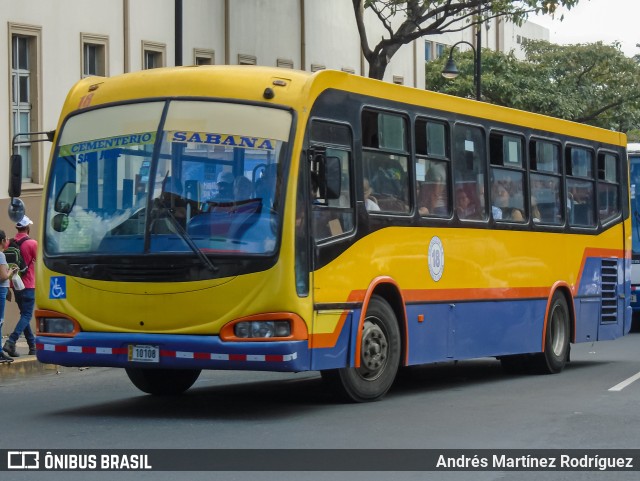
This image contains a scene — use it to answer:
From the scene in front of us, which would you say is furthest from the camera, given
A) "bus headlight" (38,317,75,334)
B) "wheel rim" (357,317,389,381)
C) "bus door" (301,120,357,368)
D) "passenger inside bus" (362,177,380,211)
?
"passenger inside bus" (362,177,380,211)

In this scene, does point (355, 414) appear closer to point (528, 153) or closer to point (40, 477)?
point (40, 477)

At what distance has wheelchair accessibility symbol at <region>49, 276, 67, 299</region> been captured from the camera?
42.3 ft

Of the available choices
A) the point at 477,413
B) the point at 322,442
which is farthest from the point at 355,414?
the point at 322,442

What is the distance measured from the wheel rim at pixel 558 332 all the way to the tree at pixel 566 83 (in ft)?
137

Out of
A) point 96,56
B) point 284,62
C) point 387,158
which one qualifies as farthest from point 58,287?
point 284,62

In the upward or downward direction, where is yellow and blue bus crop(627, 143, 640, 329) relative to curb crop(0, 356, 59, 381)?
upward

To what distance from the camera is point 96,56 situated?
2992 centimetres

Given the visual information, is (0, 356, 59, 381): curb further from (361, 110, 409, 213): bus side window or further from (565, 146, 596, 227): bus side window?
(565, 146, 596, 227): bus side window

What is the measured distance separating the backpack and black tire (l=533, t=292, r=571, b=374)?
22.1 feet

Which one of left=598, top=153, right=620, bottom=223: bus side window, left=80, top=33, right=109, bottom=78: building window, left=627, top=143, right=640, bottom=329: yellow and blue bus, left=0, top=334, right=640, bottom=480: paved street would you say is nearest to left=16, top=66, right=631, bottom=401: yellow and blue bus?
left=0, top=334, right=640, bottom=480: paved street

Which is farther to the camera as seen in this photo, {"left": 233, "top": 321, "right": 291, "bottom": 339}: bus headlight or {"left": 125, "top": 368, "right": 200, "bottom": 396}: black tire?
{"left": 125, "top": 368, "right": 200, "bottom": 396}: black tire

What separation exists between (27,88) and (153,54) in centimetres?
449

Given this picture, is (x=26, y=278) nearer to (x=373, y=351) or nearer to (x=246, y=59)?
(x=373, y=351)

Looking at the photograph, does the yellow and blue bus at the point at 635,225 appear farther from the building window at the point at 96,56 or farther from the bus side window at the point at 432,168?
the bus side window at the point at 432,168
